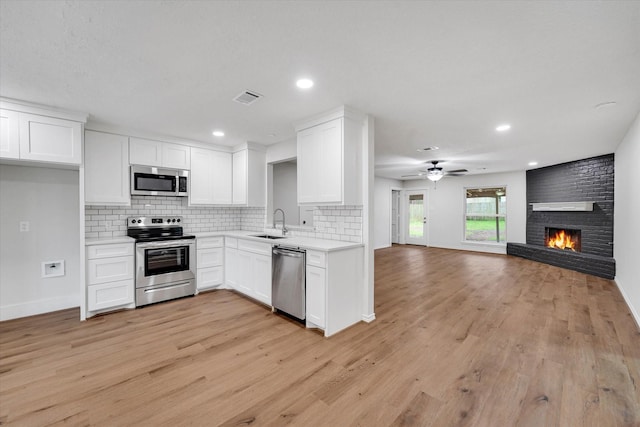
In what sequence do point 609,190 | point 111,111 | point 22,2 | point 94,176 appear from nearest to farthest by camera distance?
point 22,2 → point 111,111 → point 94,176 → point 609,190

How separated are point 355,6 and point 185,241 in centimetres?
377

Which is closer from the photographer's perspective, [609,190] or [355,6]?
[355,6]

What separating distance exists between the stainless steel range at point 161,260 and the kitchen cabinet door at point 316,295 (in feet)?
7.06

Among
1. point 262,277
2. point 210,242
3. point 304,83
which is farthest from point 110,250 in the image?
point 304,83

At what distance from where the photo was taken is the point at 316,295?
9.82 ft

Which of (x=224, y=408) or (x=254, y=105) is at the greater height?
(x=254, y=105)

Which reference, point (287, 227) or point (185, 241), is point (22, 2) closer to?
point (185, 241)

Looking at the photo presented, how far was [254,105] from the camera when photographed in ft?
9.86

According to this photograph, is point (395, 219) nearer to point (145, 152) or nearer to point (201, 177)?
point (201, 177)

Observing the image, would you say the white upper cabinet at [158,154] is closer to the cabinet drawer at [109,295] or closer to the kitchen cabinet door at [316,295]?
the cabinet drawer at [109,295]

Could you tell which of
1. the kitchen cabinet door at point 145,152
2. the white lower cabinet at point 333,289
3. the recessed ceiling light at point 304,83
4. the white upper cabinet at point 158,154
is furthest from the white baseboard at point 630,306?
the kitchen cabinet door at point 145,152

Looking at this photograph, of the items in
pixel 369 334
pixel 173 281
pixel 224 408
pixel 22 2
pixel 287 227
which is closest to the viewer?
pixel 22 2

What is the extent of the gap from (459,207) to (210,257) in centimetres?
787

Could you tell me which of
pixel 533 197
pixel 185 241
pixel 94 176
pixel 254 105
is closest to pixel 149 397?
pixel 185 241
